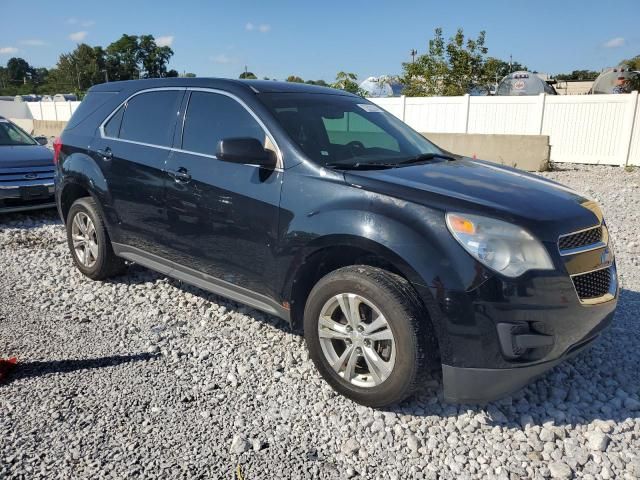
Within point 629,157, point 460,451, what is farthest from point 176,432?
point 629,157

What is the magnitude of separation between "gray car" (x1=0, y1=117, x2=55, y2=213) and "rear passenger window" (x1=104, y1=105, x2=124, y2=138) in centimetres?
363

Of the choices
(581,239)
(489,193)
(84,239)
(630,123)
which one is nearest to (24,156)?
(84,239)

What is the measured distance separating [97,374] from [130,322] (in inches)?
35.2

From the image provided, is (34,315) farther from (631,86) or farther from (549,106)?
(631,86)

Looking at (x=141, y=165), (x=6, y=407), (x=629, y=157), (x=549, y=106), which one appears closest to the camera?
(x=6, y=407)

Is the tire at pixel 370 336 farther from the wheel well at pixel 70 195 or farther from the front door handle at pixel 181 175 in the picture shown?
the wheel well at pixel 70 195

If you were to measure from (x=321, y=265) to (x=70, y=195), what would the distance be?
A: 333 cm

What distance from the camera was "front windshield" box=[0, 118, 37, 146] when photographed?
8.65m

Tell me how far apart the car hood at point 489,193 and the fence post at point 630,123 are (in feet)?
43.8

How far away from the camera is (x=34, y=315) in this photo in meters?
4.46

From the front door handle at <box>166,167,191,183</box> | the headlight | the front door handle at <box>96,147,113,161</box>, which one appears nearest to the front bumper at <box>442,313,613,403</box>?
the headlight

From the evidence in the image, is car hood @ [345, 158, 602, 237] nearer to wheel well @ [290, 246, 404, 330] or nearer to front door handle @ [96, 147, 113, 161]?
wheel well @ [290, 246, 404, 330]

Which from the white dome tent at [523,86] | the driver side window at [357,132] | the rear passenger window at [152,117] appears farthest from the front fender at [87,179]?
the white dome tent at [523,86]

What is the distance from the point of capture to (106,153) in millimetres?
4672
